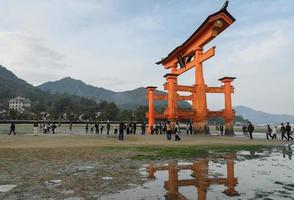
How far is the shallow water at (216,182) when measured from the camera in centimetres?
651

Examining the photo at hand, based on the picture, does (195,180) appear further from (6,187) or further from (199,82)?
(199,82)

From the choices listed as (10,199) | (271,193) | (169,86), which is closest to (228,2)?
(169,86)

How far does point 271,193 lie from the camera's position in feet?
22.0

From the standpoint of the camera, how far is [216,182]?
788 centimetres

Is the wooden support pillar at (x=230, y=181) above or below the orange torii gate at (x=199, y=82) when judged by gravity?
below

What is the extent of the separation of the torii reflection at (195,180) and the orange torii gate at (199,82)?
1931cm

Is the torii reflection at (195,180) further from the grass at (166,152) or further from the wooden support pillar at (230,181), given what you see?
the grass at (166,152)

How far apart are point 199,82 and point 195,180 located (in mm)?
25274

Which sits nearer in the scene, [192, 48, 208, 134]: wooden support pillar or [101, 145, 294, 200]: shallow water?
[101, 145, 294, 200]: shallow water

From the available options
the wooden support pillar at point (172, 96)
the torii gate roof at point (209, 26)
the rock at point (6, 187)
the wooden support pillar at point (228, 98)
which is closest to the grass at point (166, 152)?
the rock at point (6, 187)

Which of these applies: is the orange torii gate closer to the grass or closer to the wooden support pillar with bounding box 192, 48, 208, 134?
the wooden support pillar with bounding box 192, 48, 208, 134

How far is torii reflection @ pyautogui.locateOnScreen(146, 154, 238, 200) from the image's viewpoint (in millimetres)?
6707

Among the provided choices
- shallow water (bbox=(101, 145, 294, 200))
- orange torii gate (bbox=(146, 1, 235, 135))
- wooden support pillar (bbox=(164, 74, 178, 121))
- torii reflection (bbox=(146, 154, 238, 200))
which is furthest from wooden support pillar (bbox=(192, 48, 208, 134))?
torii reflection (bbox=(146, 154, 238, 200))

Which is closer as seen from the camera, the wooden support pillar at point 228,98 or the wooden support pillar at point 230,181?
the wooden support pillar at point 230,181
